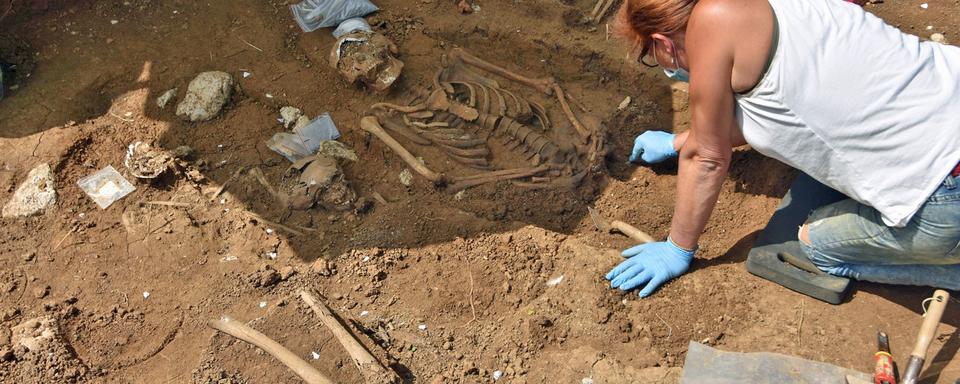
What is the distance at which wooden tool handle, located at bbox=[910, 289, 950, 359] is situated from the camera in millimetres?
2562

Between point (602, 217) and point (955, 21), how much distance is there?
3.11 meters

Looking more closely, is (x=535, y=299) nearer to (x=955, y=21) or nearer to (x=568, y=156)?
(x=568, y=156)

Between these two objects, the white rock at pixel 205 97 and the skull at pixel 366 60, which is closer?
the white rock at pixel 205 97

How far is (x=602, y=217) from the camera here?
4.08m

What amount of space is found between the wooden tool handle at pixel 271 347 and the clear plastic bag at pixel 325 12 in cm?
288

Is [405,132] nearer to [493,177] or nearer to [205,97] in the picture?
[493,177]

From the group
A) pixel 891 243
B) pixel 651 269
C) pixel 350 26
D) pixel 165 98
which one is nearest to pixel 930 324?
pixel 891 243

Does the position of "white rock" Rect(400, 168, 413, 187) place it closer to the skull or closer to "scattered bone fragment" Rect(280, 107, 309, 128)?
the skull

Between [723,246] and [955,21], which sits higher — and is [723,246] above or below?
below

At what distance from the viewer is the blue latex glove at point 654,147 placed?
4141mm

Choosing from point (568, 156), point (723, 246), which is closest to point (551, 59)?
point (568, 156)

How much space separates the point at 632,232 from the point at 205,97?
10.3ft

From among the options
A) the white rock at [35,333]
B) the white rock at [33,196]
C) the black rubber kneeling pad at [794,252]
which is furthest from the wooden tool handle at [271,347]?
the black rubber kneeling pad at [794,252]

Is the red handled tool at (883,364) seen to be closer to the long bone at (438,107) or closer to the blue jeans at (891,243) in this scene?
the blue jeans at (891,243)
